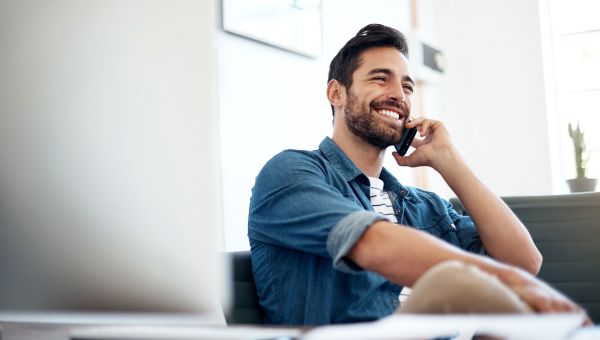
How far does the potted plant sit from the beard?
1.76 m

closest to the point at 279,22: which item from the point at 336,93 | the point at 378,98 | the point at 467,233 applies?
the point at 336,93

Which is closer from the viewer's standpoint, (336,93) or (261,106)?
(336,93)

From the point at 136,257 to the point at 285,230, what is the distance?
0.69 m

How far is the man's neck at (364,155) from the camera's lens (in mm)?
1599

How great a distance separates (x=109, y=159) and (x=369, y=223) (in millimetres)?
564

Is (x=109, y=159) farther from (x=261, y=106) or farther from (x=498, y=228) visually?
(x=261, y=106)

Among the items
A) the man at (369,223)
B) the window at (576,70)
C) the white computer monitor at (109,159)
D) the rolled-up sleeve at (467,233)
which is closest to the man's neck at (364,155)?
the man at (369,223)

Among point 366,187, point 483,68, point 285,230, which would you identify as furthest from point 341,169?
point 483,68

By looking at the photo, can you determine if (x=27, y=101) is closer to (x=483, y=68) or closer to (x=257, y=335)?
(x=257, y=335)

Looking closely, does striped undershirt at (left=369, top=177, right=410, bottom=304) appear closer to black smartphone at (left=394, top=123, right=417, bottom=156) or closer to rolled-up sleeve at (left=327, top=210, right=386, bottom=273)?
black smartphone at (left=394, top=123, right=417, bottom=156)

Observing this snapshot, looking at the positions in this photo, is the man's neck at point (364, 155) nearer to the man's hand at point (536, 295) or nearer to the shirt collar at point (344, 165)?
the shirt collar at point (344, 165)

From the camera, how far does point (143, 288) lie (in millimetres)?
525

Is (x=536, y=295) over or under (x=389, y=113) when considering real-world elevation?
under

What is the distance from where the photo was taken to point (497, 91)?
11.8ft
